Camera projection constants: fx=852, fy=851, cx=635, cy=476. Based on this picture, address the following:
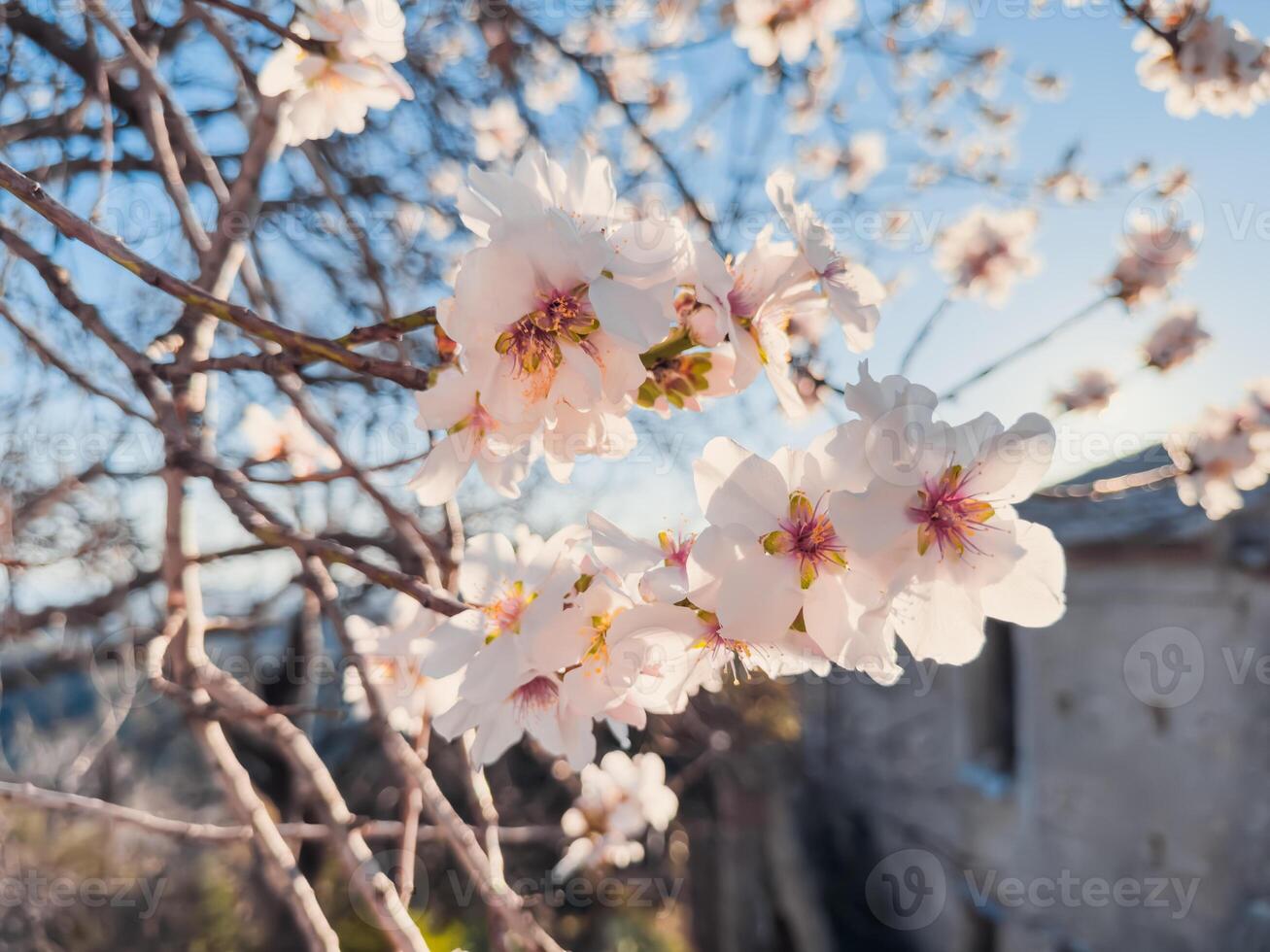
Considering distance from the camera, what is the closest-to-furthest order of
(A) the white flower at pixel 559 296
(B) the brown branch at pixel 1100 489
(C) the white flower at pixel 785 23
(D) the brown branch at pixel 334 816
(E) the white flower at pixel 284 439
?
(A) the white flower at pixel 559 296 < (D) the brown branch at pixel 334 816 < (E) the white flower at pixel 284 439 < (B) the brown branch at pixel 1100 489 < (C) the white flower at pixel 785 23

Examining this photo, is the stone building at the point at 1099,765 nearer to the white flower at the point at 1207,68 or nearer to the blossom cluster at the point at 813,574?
the white flower at the point at 1207,68

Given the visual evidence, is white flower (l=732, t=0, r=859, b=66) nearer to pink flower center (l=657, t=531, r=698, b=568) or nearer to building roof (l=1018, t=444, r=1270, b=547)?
pink flower center (l=657, t=531, r=698, b=568)

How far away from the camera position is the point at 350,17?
2.81 ft

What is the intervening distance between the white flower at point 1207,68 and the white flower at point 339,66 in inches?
54.7

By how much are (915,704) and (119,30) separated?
234 inches

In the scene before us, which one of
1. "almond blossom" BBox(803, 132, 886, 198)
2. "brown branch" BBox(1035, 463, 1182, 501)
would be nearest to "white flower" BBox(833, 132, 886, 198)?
"almond blossom" BBox(803, 132, 886, 198)

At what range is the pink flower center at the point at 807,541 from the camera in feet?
1.88

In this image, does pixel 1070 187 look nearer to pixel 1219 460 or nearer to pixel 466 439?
pixel 1219 460

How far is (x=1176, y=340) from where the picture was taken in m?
2.30

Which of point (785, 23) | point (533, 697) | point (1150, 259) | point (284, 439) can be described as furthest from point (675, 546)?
point (1150, 259)

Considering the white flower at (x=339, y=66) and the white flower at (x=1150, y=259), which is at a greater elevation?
the white flower at (x=1150, y=259)

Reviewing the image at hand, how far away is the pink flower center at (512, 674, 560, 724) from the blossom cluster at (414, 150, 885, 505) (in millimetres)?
167

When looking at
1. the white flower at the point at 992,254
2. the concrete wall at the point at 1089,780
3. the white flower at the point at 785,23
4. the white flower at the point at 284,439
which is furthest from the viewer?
the concrete wall at the point at 1089,780

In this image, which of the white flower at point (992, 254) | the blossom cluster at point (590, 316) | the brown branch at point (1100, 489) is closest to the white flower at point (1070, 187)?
the white flower at point (992, 254)
